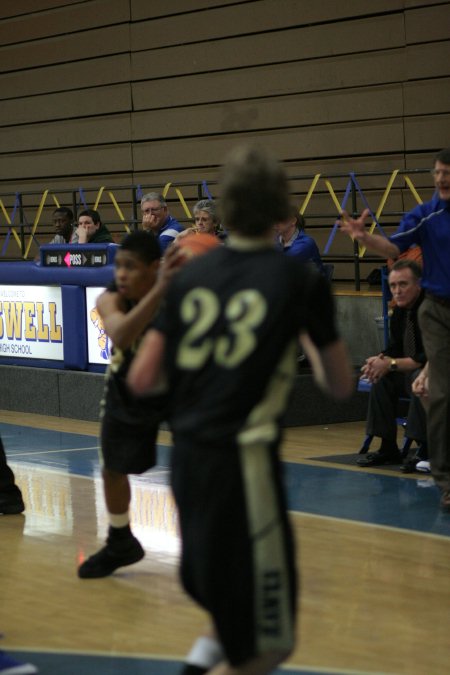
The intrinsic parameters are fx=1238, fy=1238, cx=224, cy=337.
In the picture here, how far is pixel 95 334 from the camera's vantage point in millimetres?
10680

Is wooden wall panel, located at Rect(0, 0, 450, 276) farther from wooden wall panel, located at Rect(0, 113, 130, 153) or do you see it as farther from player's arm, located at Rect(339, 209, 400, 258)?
player's arm, located at Rect(339, 209, 400, 258)

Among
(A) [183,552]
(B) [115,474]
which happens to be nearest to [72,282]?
(B) [115,474]

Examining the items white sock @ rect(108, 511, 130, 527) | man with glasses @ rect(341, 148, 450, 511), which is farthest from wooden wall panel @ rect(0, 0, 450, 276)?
white sock @ rect(108, 511, 130, 527)

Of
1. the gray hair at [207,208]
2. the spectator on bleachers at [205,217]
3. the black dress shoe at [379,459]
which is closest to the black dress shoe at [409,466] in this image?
the black dress shoe at [379,459]

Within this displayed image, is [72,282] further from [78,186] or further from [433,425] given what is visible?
[78,186]

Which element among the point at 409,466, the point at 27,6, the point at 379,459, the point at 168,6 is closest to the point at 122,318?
the point at 409,466

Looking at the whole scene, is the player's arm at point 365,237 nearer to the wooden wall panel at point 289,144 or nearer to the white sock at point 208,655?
the white sock at point 208,655

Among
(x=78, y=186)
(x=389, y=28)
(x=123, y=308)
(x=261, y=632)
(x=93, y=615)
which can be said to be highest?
(x=389, y=28)

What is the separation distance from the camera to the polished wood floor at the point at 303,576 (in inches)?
172

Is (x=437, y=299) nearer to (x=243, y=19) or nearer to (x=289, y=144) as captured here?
(x=289, y=144)

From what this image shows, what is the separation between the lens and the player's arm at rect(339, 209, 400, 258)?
5160mm

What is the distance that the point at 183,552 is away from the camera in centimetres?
279

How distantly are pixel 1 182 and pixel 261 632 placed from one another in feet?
55.9

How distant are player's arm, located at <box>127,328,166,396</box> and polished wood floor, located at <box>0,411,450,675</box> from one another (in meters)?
1.55
